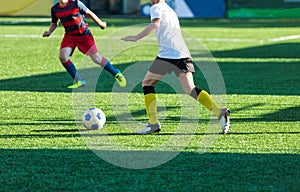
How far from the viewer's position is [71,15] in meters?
13.2

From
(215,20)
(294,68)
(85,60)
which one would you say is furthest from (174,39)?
(215,20)

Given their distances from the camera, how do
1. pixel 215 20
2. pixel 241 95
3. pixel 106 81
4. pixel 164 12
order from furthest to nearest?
pixel 215 20 → pixel 106 81 → pixel 241 95 → pixel 164 12

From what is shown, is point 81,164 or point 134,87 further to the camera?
point 134,87

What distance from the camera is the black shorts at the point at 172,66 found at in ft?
29.5

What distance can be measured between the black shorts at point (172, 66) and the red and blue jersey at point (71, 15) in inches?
169

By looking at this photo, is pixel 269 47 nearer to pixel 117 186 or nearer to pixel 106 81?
pixel 106 81

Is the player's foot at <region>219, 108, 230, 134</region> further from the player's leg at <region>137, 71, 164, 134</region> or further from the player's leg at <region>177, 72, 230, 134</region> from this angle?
the player's leg at <region>137, 71, 164, 134</region>

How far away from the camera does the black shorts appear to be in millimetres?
8992

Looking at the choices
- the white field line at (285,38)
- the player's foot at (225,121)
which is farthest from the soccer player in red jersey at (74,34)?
the white field line at (285,38)

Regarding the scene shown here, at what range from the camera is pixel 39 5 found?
3575 cm

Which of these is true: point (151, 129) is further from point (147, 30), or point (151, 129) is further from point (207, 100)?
point (147, 30)

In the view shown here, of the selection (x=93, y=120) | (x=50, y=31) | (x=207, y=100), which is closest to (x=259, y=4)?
(x=50, y=31)

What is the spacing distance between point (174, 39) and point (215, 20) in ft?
83.3

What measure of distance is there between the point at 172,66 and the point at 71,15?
4.50m
